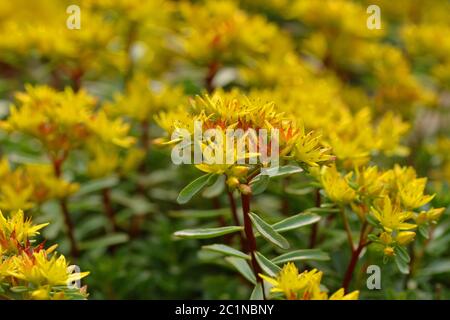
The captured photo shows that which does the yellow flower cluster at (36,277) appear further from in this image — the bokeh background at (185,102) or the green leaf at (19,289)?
the bokeh background at (185,102)

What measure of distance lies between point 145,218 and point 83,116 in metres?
0.73

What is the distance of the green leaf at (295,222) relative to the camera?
1.43m

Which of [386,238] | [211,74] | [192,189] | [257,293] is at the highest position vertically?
[211,74]

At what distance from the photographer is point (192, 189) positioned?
1.32 m

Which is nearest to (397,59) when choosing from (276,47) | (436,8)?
(276,47)

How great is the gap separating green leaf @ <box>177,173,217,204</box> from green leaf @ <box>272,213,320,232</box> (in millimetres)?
191

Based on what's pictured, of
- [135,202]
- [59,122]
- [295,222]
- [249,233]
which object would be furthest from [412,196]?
[135,202]

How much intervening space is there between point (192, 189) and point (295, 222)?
0.27 metres

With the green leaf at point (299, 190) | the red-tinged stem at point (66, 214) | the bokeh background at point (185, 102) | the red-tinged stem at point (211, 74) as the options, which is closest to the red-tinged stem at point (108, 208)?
the bokeh background at point (185, 102)

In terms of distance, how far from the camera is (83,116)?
1.69 meters

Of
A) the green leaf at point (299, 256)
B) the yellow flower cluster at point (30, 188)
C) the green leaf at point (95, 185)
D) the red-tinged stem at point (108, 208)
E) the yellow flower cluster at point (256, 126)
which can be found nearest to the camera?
the yellow flower cluster at point (256, 126)

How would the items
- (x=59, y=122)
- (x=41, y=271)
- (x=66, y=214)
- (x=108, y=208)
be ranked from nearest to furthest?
(x=41, y=271), (x=59, y=122), (x=66, y=214), (x=108, y=208)

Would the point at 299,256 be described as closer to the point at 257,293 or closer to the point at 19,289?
the point at 257,293

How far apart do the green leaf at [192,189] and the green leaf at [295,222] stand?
19 cm
